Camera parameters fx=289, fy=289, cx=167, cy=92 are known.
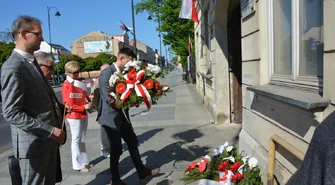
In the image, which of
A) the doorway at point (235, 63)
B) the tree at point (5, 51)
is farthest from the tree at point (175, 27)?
the tree at point (5, 51)

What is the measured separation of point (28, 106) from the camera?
2590 mm

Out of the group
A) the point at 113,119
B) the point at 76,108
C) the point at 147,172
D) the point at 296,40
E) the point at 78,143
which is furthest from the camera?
the point at 78,143

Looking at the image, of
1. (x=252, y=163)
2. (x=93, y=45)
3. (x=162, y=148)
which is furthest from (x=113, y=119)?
(x=93, y=45)

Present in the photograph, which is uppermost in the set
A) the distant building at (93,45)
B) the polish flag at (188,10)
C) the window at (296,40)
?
the distant building at (93,45)

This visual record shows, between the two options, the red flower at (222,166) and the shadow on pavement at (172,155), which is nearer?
the red flower at (222,166)

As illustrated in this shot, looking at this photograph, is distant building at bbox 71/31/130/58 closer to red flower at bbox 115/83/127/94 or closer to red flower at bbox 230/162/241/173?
red flower at bbox 115/83/127/94

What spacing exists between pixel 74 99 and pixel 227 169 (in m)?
2.81

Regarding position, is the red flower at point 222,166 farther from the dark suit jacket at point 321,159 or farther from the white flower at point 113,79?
the dark suit jacket at point 321,159

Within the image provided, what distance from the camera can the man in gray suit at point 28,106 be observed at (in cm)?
243

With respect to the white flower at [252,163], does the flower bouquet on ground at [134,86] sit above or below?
above

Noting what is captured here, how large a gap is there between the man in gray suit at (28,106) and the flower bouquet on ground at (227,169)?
1.56 metres

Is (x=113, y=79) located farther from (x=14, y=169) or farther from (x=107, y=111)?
(x=14, y=169)

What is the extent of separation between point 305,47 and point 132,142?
2797 mm

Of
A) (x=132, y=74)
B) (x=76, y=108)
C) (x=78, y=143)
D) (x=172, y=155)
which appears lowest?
(x=172, y=155)
